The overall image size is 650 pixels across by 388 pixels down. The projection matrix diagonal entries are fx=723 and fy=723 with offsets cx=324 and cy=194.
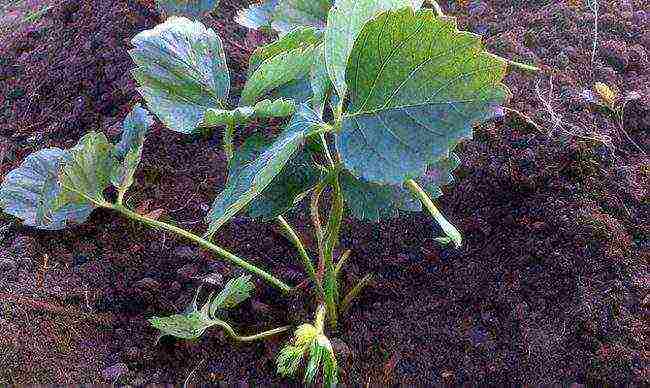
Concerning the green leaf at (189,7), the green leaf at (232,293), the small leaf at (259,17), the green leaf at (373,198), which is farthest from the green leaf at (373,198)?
the green leaf at (189,7)

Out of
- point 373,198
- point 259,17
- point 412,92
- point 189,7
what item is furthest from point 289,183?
point 189,7

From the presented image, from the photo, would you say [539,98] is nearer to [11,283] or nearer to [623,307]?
[623,307]

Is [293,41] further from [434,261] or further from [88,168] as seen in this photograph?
[434,261]

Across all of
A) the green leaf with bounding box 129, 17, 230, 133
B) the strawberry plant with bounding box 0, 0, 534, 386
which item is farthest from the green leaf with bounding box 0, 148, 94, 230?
the green leaf with bounding box 129, 17, 230, 133

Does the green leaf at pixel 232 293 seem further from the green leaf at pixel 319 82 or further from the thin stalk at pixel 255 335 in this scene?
the green leaf at pixel 319 82

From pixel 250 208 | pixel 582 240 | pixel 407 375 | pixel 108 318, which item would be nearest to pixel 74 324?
pixel 108 318

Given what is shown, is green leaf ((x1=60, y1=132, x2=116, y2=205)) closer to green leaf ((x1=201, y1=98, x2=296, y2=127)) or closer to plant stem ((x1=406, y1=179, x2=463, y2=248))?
green leaf ((x1=201, y1=98, x2=296, y2=127))
